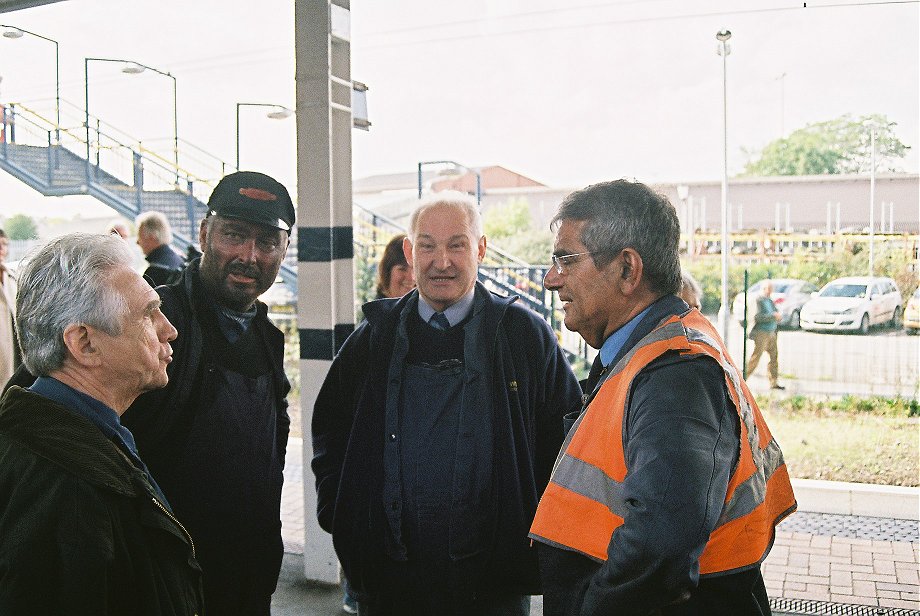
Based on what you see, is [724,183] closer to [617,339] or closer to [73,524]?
[617,339]

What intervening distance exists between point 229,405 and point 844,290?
8.76m

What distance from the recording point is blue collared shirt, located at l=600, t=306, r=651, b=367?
6.03 feet

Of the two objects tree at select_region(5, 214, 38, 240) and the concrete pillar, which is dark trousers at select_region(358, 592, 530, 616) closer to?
the concrete pillar

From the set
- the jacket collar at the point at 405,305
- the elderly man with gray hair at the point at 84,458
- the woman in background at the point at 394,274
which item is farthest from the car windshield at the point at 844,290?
the elderly man with gray hair at the point at 84,458

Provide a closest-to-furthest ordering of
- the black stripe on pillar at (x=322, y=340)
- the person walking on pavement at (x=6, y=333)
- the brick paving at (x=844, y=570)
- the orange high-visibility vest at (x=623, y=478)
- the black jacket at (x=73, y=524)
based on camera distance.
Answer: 1. the black jacket at (x=73, y=524)
2. the orange high-visibility vest at (x=623, y=478)
3. the black stripe on pillar at (x=322, y=340)
4. the brick paving at (x=844, y=570)
5. the person walking on pavement at (x=6, y=333)

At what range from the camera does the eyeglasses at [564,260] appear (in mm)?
1865

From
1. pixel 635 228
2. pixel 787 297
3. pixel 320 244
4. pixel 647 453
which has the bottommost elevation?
pixel 647 453

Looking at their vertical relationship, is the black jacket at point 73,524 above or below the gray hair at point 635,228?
below

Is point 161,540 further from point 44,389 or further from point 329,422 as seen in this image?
point 329,422

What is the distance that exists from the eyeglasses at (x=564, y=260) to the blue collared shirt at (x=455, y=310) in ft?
2.84

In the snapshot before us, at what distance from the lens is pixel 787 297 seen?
32.8 ft

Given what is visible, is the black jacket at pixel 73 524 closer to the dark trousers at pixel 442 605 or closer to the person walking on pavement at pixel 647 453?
the person walking on pavement at pixel 647 453

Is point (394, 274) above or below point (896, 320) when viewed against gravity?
above

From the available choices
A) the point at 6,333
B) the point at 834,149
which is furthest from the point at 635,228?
the point at 834,149
